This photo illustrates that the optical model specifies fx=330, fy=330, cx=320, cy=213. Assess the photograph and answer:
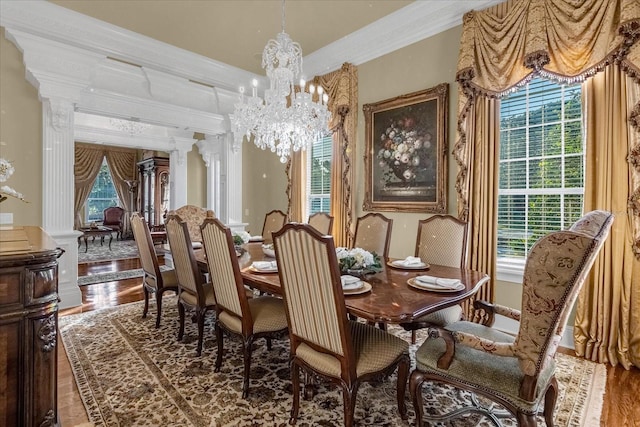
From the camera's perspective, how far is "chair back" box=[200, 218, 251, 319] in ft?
6.70

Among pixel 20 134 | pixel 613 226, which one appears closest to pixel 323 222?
pixel 613 226

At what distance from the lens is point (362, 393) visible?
2111 mm

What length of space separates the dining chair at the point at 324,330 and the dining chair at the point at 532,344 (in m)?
0.20

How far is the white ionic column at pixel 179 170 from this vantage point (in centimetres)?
713

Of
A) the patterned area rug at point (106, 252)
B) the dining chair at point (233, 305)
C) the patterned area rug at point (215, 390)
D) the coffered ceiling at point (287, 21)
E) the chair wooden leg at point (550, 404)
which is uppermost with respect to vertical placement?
the coffered ceiling at point (287, 21)

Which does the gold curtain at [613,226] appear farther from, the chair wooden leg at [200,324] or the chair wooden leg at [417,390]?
the chair wooden leg at [200,324]

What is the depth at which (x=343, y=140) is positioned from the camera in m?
4.61

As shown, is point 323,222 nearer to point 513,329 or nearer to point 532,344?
point 513,329

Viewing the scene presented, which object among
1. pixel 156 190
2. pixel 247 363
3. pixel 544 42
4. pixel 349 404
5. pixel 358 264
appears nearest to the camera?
pixel 349 404

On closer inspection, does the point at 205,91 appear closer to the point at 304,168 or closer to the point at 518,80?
the point at 304,168

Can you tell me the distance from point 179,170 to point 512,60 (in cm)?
640

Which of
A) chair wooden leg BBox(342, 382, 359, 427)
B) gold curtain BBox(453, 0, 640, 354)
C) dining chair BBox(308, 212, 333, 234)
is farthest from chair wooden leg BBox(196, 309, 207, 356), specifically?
gold curtain BBox(453, 0, 640, 354)

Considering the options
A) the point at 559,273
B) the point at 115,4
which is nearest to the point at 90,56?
the point at 115,4

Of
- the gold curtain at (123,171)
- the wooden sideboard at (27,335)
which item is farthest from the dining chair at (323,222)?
the gold curtain at (123,171)
